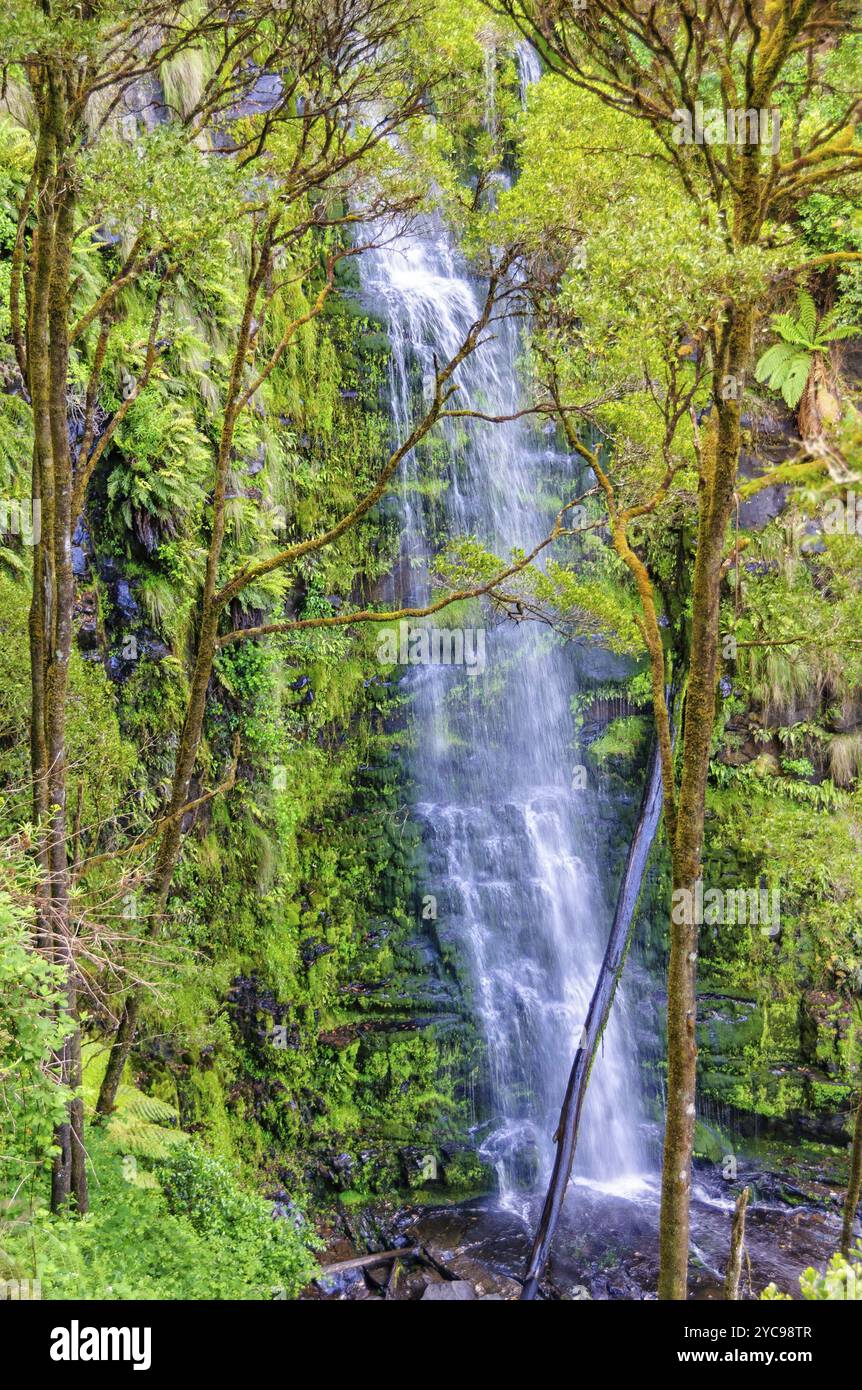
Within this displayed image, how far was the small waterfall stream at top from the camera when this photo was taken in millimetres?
12922

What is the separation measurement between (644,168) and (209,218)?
12.0 ft

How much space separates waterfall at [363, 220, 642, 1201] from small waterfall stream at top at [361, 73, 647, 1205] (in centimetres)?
2

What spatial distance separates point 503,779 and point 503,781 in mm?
32

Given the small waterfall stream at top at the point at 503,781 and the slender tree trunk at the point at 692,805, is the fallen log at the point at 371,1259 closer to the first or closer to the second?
the small waterfall stream at top at the point at 503,781

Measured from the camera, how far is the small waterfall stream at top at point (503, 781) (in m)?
12.9

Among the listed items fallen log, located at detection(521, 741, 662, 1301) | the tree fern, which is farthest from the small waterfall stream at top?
the tree fern

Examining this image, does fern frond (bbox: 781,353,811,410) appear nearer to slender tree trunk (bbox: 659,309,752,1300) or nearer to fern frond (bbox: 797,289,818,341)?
Answer: fern frond (bbox: 797,289,818,341)

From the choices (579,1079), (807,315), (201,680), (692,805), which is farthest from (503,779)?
(807,315)

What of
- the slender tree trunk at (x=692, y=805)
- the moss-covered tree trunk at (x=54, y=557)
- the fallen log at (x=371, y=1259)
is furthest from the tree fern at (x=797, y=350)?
the fallen log at (x=371, y=1259)

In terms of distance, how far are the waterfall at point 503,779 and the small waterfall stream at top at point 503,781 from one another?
2 cm

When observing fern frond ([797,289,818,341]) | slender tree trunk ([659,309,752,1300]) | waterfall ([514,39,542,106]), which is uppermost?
waterfall ([514,39,542,106])

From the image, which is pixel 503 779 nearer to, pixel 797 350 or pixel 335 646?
pixel 335 646

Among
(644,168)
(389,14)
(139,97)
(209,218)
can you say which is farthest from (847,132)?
(139,97)

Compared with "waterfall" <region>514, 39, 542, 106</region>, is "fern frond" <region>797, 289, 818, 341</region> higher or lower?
lower
